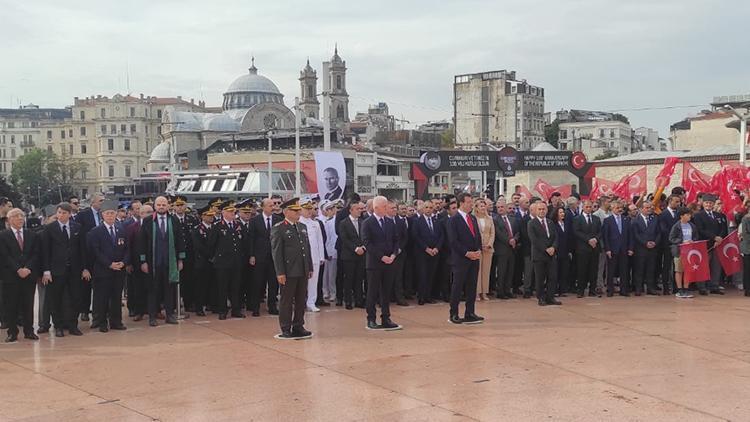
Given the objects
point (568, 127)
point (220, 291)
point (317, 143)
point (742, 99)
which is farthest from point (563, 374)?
point (568, 127)

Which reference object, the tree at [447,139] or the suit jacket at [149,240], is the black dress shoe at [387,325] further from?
the tree at [447,139]

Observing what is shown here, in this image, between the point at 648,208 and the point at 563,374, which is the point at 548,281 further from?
the point at 563,374

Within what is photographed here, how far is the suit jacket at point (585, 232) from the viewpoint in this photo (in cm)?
1260

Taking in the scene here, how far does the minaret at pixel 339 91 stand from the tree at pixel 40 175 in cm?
4224

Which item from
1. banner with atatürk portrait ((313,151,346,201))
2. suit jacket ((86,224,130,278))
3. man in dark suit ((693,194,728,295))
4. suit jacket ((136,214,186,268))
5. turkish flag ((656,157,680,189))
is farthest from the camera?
banner with atatürk portrait ((313,151,346,201))

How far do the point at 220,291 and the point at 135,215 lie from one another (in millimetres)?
1867

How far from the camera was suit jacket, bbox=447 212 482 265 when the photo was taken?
10.0 metres

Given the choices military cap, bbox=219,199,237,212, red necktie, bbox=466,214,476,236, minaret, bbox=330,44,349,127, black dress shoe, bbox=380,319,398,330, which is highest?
minaret, bbox=330,44,349,127

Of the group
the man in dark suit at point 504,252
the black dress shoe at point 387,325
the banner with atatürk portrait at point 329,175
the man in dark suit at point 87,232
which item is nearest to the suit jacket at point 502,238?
the man in dark suit at point 504,252

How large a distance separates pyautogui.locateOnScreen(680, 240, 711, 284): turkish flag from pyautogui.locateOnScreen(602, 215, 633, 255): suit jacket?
87 centimetres

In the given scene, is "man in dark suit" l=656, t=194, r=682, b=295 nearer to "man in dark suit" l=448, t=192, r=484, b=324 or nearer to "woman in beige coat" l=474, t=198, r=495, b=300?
"woman in beige coat" l=474, t=198, r=495, b=300

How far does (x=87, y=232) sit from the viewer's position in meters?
10.1

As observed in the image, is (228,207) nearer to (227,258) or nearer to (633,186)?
(227,258)

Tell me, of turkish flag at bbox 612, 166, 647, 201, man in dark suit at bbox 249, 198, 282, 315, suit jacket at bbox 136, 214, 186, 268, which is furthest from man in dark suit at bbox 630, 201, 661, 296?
suit jacket at bbox 136, 214, 186, 268
